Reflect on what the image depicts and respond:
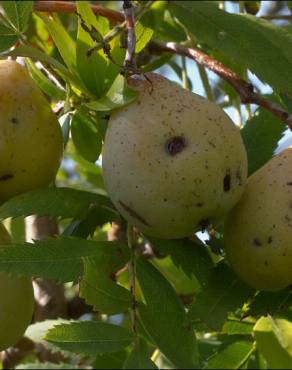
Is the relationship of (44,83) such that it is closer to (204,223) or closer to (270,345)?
(204,223)

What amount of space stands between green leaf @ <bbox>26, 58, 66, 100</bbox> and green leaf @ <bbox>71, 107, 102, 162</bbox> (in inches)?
1.8

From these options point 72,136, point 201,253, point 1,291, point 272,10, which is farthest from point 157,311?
point 272,10

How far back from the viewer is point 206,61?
147cm

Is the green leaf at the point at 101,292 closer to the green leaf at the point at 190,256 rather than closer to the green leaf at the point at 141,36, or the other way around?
the green leaf at the point at 190,256

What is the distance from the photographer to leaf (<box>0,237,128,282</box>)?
1.20 m

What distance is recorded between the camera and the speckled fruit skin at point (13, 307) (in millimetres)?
1296

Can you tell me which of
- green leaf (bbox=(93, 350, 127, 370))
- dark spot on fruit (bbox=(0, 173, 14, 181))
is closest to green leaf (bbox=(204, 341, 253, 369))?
green leaf (bbox=(93, 350, 127, 370))

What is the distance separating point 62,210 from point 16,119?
6.4 inches

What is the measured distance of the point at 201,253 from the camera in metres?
1.40

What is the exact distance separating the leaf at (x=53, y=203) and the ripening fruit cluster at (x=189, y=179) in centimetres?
15

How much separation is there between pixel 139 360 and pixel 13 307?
22cm

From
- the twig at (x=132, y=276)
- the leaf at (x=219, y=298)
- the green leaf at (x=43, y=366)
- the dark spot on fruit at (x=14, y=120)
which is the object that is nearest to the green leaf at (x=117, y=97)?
the dark spot on fruit at (x=14, y=120)

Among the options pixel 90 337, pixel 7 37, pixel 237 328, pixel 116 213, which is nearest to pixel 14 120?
pixel 7 37

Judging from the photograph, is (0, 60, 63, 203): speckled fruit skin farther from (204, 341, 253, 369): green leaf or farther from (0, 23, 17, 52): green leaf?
(204, 341, 253, 369): green leaf
